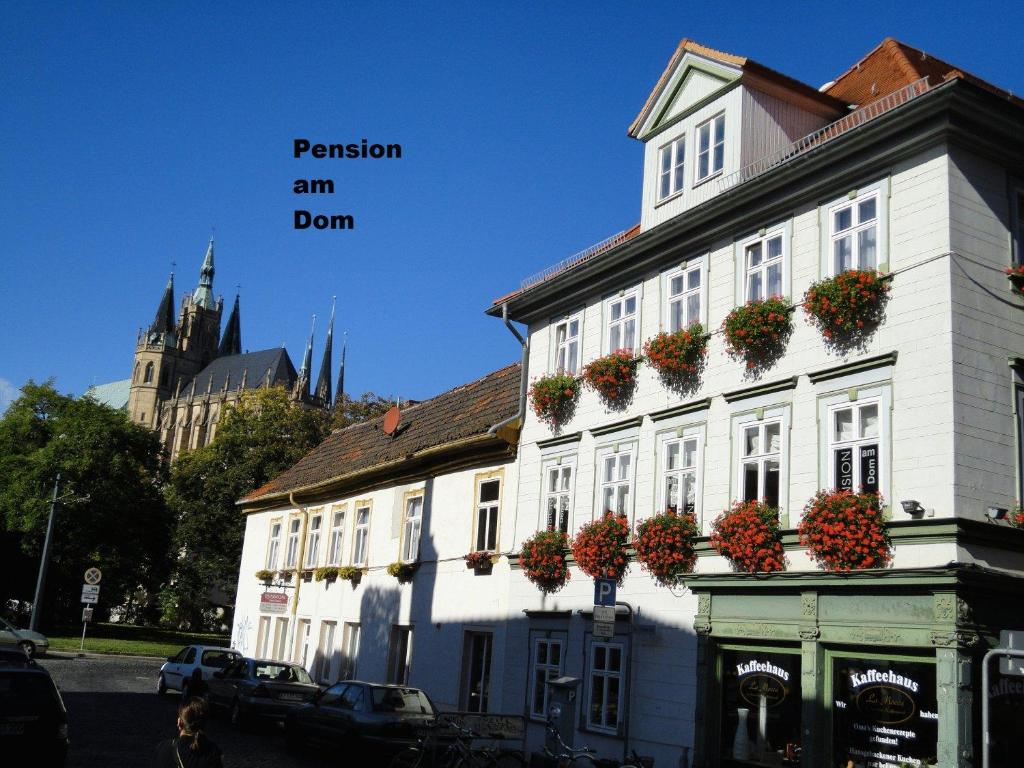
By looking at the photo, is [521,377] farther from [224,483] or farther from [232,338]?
Answer: [232,338]

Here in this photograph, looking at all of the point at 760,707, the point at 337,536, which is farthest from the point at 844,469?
the point at 337,536

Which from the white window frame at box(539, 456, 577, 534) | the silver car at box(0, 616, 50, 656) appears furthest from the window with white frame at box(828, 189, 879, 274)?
the silver car at box(0, 616, 50, 656)

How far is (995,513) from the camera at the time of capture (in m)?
13.4

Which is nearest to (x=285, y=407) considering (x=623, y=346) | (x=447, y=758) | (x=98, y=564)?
(x=98, y=564)

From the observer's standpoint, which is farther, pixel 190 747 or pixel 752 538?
pixel 752 538

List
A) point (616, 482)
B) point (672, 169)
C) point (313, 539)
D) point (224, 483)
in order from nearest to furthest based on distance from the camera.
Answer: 1. point (616, 482)
2. point (672, 169)
3. point (313, 539)
4. point (224, 483)

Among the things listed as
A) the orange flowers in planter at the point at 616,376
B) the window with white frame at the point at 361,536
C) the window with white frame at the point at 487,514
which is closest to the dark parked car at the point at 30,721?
the orange flowers in planter at the point at 616,376

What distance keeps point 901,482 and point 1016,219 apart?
4.47 meters

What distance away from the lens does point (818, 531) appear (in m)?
14.6

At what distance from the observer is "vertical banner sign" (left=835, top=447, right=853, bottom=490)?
14.8 metres

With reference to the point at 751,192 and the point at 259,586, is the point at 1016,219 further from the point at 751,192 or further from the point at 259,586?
the point at 259,586

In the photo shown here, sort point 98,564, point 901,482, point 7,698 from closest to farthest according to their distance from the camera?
point 7,698, point 901,482, point 98,564

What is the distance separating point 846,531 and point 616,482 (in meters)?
6.56

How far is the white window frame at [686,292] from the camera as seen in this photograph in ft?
61.7
